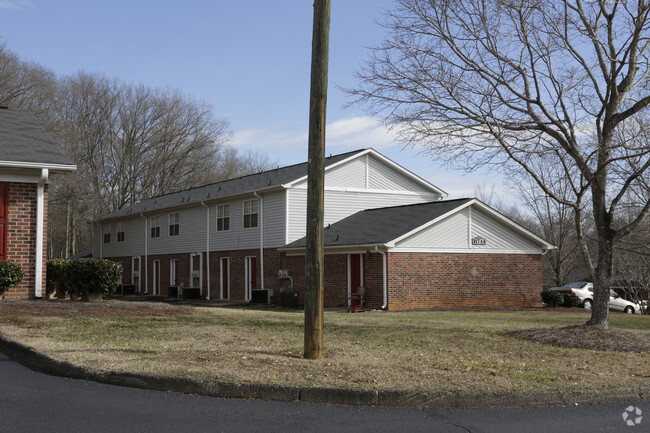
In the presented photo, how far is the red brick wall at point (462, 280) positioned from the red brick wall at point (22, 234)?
1221 centimetres

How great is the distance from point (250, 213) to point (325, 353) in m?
21.1

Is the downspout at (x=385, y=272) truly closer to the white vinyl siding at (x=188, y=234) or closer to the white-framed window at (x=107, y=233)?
the white vinyl siding at (x=188, y=234)

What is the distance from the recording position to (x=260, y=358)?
9.27 metres

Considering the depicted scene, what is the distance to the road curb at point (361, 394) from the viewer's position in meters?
7.32

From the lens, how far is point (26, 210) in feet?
56.3

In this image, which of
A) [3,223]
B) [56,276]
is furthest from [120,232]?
[3,223]

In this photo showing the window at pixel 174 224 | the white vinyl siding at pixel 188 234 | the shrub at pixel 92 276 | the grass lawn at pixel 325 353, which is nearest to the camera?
the grass lawn at pixel 325 353

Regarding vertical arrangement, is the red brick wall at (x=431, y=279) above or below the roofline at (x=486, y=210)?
below

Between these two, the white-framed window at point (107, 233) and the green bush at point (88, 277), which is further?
the white-framed window at point (107, 233)

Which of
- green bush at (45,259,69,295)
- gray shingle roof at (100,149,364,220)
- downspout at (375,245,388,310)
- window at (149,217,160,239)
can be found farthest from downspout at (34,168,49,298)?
window at (149,217,160,239)

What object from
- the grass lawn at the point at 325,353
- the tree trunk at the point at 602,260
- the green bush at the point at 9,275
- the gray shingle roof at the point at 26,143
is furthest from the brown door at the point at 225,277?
the tree trunk at the point at 602,260

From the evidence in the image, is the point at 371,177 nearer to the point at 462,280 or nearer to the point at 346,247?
the point at 346,247

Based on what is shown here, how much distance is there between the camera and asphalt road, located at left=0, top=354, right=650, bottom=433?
6203mm

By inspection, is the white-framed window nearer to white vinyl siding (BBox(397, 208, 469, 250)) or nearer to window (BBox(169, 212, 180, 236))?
window (BBox(169, 212, 180, 236))
